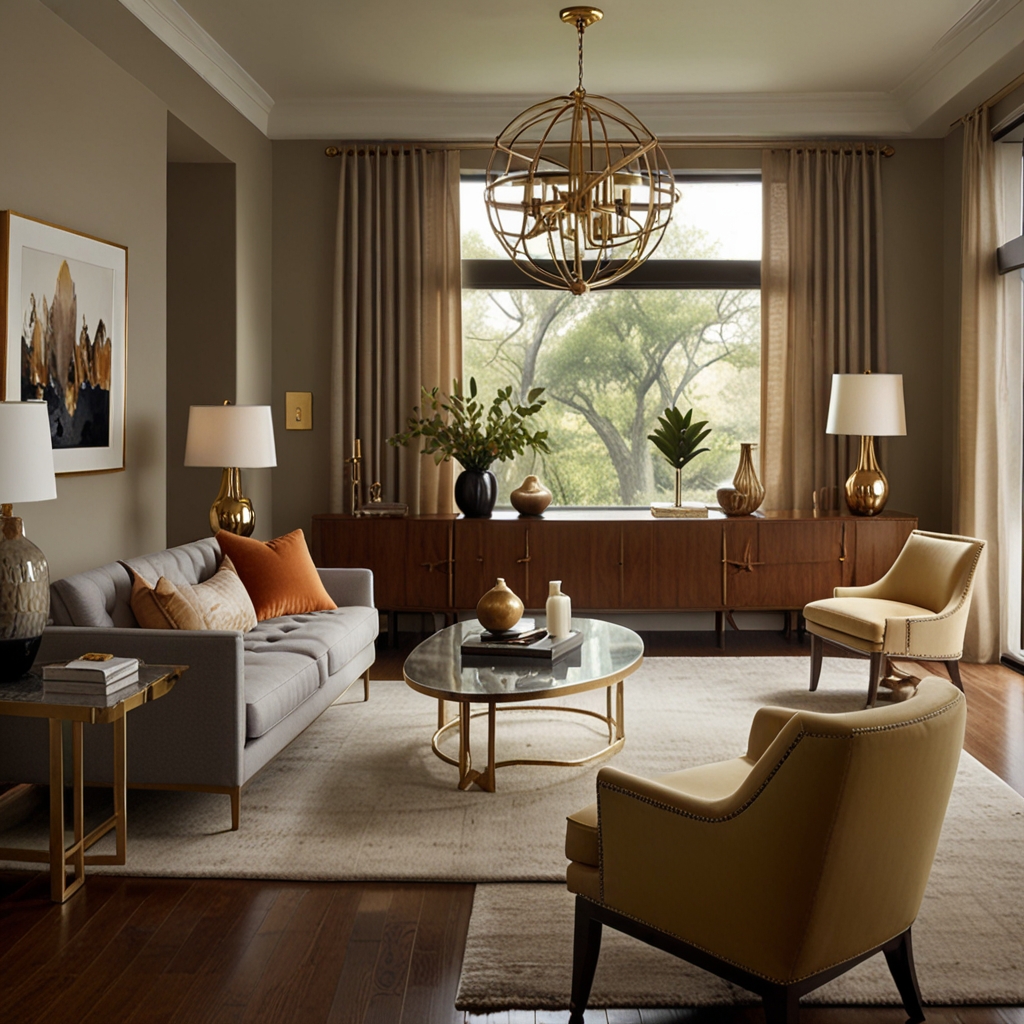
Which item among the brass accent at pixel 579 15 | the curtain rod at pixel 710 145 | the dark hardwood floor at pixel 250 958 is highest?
the curtain rod at pixel 710 145

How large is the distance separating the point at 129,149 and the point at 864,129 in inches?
161

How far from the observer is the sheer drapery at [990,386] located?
204 inches

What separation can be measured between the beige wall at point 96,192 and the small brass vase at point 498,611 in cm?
161

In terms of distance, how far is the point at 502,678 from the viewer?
130 inches

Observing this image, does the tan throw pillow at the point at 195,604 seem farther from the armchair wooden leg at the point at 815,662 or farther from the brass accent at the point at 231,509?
the armchair wooden leg at the point at 815,662

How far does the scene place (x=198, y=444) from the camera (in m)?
4.70

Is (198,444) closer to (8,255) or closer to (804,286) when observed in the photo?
(8,255)

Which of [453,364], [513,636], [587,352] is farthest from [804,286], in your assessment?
[513,636]

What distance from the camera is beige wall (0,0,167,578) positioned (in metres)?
3.40

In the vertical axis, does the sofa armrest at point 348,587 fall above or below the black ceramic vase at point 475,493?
below

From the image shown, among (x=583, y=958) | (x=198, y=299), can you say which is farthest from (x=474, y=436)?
(x=583, y=958)

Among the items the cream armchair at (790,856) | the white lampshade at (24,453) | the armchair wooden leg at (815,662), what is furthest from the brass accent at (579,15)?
the cream armchair at (790,856)

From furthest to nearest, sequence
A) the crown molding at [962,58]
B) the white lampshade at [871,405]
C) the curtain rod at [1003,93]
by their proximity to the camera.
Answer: the white lampshade at [871,405] → the curtain rod at [1003,93] → the crown molding at [962,58]

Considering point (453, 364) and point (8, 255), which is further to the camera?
point (453, 364)
